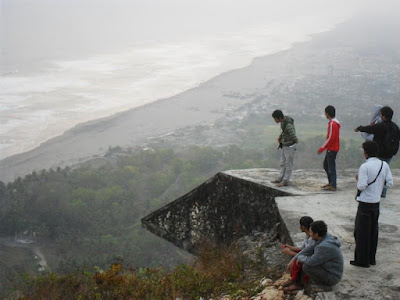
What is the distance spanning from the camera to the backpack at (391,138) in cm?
630

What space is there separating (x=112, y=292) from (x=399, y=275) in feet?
11.0

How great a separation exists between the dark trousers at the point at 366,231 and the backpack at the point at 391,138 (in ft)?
5.48

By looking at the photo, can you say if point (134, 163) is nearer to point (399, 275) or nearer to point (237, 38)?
point (399, 275)

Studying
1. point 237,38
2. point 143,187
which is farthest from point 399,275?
point 237,38

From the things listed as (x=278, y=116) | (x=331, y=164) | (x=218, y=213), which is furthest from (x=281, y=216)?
(x=218, y=213)

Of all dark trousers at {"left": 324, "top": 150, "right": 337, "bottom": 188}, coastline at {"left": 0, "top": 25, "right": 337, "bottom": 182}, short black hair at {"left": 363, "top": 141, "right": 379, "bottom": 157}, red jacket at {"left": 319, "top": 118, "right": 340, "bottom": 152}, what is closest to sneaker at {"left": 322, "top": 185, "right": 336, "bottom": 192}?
dark trousers at {"left": 324, "top": 150, "right": 337, "bottom": 188}

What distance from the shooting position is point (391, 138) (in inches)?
251

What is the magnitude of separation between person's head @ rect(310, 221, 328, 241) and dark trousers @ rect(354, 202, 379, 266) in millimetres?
575

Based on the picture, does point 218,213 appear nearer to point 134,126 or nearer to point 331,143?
point 331,143

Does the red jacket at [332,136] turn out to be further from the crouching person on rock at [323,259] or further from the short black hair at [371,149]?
the crouching person on rock at [323,259]

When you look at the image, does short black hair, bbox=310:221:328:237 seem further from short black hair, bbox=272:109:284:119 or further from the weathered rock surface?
short black hair, bbox=272:109:284:119

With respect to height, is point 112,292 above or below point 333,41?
below

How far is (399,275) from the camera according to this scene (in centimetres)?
505

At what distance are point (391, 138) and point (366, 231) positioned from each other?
1.83 meters
